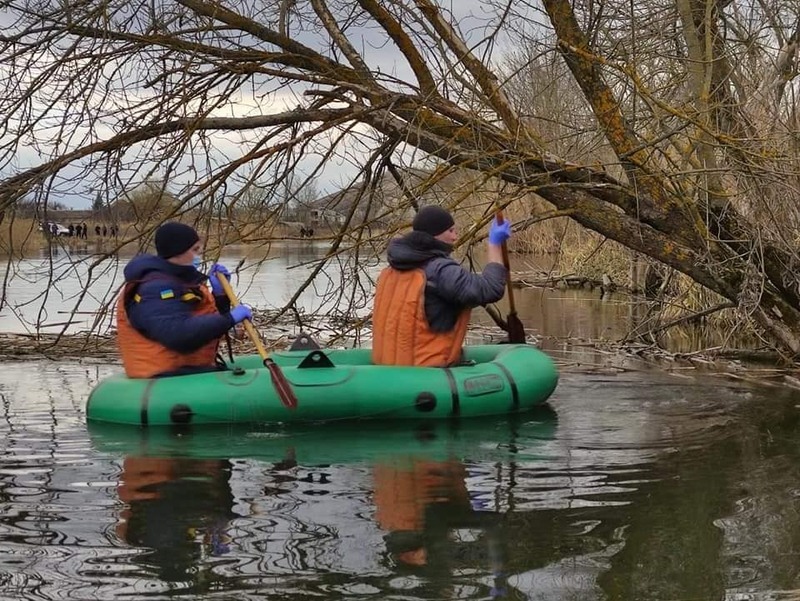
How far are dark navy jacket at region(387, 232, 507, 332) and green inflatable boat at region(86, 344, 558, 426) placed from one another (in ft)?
1.20

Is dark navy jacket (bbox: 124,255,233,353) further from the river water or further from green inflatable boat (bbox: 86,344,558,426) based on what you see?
the river water

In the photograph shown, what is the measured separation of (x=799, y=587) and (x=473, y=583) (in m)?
1.07

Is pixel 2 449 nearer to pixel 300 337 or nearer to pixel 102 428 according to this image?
pixel 102 428

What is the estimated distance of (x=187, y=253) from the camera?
256 inches

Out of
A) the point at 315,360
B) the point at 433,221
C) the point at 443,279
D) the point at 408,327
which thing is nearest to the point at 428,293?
the point at 443,279

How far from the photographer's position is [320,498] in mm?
4773

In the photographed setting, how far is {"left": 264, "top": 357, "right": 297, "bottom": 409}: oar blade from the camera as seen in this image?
20.9ft

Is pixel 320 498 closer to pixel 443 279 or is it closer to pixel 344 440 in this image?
pixel 344 440

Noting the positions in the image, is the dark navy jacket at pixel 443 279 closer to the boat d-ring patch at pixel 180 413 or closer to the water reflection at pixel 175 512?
the boat d-ring patch at pixel 180 413

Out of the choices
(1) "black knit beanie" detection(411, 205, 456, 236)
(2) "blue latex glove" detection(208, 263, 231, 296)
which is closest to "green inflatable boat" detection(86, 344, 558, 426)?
(2) "blue latex glove" detection(208, 263, 231, 296)

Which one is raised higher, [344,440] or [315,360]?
[315,360]

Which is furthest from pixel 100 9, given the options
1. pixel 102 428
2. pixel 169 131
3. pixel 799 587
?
pixel 799 587

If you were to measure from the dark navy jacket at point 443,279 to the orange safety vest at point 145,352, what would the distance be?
4.27ft

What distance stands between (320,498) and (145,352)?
2.22 m
